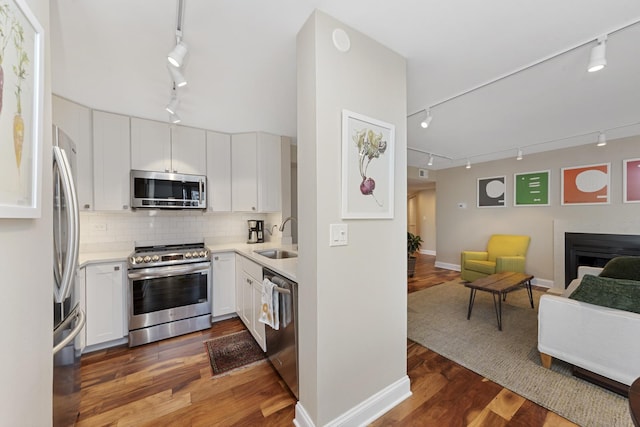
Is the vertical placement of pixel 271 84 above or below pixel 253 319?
above

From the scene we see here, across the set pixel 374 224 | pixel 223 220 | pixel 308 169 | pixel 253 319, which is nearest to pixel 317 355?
pixel 374 224

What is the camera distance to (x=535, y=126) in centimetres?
311

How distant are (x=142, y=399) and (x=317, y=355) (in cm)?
145

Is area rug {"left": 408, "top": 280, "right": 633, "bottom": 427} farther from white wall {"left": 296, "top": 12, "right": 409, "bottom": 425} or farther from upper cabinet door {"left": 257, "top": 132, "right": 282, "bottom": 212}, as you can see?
upper cabinet door {"left": 257, "top": 132, "right": 282, "bottom": 212}

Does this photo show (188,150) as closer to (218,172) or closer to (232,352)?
(218,172)

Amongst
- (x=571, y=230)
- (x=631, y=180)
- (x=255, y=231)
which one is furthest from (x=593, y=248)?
(x=255, y=231)

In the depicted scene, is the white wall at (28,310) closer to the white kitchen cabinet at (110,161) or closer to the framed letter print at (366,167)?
the framed letter print at (366,167)

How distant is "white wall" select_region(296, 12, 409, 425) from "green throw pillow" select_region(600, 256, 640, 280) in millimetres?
2394

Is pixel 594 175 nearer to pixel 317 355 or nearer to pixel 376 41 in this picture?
pixel 376 41

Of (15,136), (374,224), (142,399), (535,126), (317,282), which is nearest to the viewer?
(15,136)

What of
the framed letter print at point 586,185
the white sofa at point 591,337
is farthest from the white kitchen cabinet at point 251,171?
the framed letter print at point 586,185

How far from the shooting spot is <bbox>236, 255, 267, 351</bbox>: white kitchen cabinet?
218 cm

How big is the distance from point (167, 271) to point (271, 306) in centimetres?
147

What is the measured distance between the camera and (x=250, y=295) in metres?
2.42
